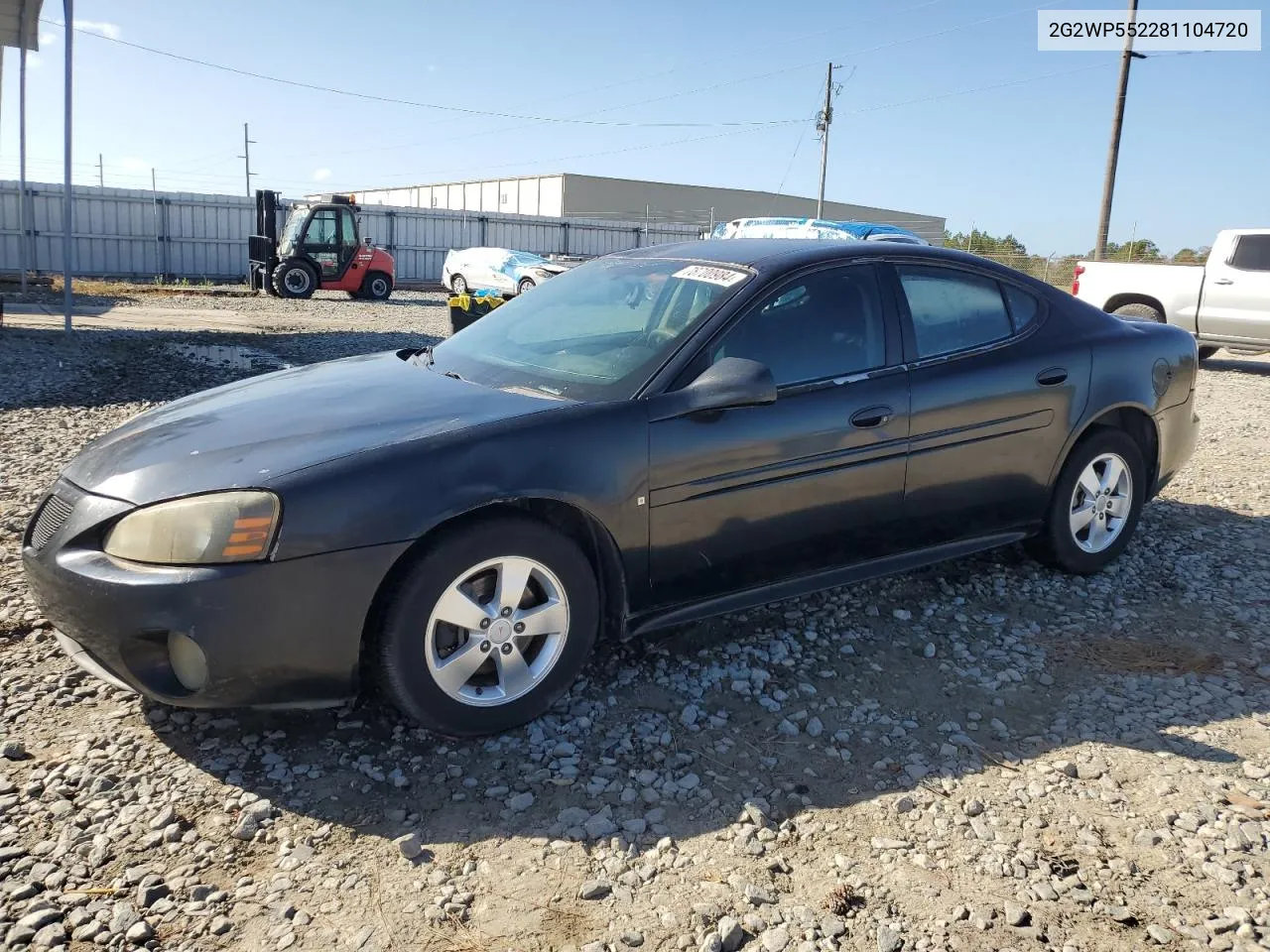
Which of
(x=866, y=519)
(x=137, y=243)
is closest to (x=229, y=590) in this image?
(x=866, y=519)

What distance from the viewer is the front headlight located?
2.68 metres

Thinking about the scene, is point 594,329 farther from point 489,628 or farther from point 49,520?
point 49,520

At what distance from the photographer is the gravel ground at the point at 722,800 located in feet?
7.64

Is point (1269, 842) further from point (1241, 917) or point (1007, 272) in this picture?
point (1007, 272)

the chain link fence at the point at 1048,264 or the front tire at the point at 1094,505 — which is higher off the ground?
the chain link fence at the point at 1048,264

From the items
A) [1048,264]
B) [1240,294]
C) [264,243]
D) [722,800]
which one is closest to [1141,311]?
[1240,294]

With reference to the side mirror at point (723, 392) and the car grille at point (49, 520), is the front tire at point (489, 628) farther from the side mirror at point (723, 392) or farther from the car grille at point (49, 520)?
the car grille at point (49, 520)

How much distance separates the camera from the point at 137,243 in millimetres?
27547

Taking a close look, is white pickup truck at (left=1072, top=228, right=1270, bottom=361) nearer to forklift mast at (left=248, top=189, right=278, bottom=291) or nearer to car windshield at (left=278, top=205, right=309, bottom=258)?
car windshield at (left=278, top=205, right=309, bottom=258)

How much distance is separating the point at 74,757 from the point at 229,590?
81 cm

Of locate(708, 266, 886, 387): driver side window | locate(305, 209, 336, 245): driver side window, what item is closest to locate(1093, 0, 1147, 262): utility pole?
locate(305, 209, 336, 245): driver side window

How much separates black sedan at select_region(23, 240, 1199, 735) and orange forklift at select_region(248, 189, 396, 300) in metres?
20.0

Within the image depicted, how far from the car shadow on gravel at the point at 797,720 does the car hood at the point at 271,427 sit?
819 mm

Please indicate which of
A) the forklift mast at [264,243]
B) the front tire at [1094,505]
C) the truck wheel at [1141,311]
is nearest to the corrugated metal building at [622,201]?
the forklift mast at [264,243]
